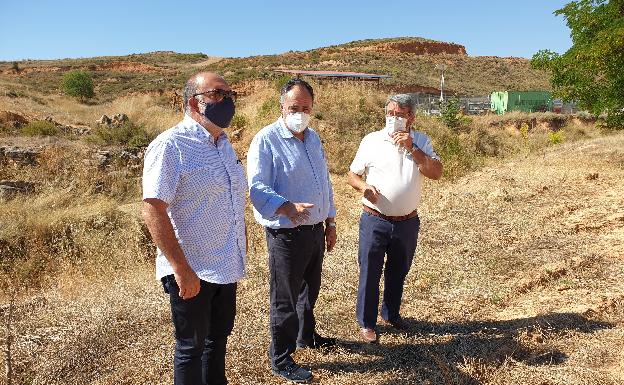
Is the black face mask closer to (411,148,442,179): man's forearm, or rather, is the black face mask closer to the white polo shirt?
the white polo shirt

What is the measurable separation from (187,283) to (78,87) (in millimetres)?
31476

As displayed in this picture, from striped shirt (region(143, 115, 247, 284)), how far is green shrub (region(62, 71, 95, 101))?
29.9 meters

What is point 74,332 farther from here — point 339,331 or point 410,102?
point 410,102

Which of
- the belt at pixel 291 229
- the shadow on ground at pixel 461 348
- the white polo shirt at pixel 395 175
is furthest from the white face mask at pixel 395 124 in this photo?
the shadow on ground at pixel 461 348

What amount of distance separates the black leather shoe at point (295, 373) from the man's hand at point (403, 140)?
1.50 m

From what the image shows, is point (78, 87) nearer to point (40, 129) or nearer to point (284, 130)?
point (40, 129)

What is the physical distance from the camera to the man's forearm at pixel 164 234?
77.7 inches

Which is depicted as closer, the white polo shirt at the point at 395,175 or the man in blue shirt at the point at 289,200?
the man in blue shirt at the point at 289,200

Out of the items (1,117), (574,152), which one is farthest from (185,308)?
(1,117)

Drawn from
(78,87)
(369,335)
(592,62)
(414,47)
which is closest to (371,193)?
(369,335)

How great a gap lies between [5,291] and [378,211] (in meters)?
4.68

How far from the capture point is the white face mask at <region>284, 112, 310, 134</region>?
2774mm

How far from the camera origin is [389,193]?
3.17 metres

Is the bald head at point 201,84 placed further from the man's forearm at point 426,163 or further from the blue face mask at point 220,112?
the man's forearm at point 426,163
